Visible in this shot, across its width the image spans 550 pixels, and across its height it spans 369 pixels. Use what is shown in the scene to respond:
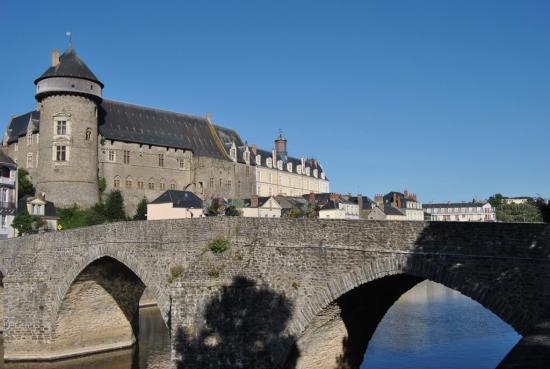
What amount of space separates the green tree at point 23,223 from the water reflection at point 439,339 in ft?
99.2

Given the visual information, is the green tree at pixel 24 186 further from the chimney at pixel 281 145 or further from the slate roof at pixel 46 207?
the chimney at pixel 281 145

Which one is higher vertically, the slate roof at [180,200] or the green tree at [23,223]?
the slate roof at [180,200]

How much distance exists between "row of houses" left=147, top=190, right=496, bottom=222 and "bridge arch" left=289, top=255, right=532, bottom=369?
729cm

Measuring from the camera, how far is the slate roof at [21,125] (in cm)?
6241

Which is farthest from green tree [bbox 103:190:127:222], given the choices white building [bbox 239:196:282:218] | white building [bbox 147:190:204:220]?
white building [bbox 239:196:282:218]

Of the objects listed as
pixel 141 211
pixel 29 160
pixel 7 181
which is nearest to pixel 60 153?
pixel 7 181

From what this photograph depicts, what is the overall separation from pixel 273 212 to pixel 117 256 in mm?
46780

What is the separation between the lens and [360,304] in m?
17.3

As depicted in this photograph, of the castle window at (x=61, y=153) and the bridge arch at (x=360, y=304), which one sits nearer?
the bridge arch at (x=360, y=304)

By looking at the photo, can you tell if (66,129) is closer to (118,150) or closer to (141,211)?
(118,150)

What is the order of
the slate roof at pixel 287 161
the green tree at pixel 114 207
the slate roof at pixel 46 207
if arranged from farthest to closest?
the slate roof at pixel 287 161
the green tree at pixel 114 207
the slate roof at pixel 46 207

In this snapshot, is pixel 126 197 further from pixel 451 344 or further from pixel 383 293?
pixel 383 293

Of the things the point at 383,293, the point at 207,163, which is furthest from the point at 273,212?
the point at 383,293

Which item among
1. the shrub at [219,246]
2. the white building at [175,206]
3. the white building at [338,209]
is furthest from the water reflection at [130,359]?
the white building at [338,209]
